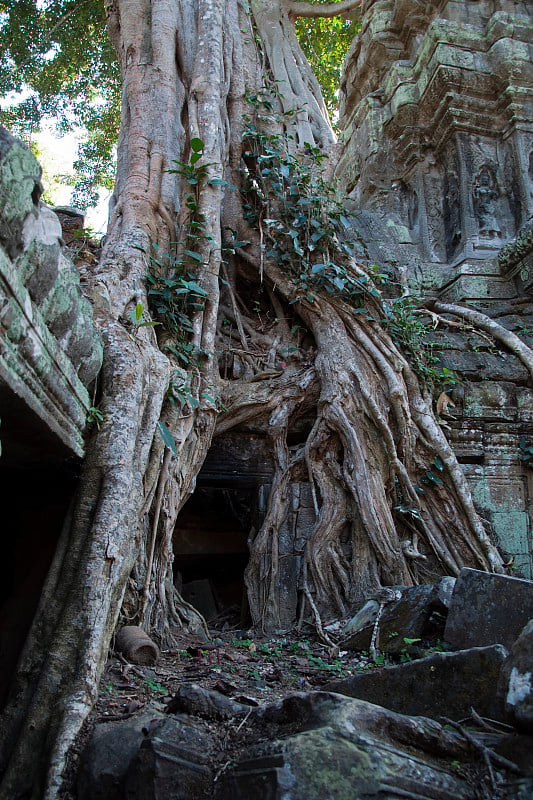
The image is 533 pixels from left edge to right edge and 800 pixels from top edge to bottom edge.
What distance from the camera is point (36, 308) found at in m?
1.97

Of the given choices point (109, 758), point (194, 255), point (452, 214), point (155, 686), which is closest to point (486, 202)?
point (452, 214)

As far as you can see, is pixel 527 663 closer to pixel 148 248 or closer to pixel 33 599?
pixel 33 599

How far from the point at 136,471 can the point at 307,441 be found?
1.78m

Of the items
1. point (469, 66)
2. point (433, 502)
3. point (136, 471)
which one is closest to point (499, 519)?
point (433, 502)

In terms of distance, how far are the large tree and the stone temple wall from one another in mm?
1096

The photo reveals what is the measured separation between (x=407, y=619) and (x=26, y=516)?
192 cm

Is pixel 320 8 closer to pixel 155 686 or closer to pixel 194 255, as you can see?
pixel 194 255

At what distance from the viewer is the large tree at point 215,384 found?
8.52 ft

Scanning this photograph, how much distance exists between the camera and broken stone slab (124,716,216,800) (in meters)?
1.75

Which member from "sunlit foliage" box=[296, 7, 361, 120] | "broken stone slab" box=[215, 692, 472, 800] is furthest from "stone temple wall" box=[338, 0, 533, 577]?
"broken stone slab" box=[215, 692, 472, 800]

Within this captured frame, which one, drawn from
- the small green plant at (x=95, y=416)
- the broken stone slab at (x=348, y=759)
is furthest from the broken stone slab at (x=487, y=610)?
the small green plant at (x=95, y=416)

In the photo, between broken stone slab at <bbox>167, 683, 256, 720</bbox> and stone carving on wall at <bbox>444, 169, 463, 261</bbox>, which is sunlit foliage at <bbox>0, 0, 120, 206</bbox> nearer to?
stone carving on wall at <bbox>444, 169, 463, 261</bbox>

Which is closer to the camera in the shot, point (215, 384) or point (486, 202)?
point (215, 384)

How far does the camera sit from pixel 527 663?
1.52m
